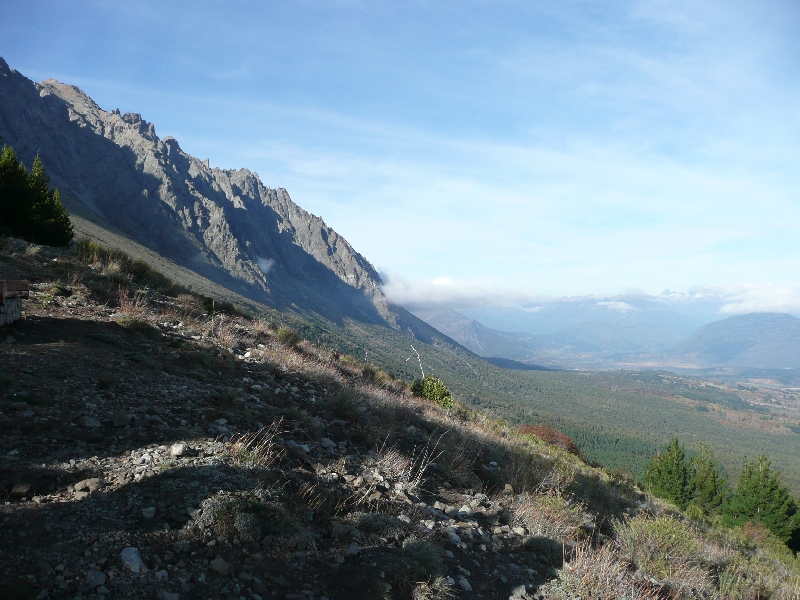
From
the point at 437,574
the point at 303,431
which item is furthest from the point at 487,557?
the point at 303,431

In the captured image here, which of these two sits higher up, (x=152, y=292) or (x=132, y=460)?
(x=152, y=292)

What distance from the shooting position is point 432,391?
21.5m

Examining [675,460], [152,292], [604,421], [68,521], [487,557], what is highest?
[152,292]

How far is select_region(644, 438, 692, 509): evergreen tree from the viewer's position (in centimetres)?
4788

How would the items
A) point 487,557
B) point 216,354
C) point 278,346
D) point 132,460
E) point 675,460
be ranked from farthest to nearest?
point 675,460
point 278,346
point 216,354
point 487,557
point 132,460

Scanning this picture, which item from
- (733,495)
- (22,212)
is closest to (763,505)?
(733,495)

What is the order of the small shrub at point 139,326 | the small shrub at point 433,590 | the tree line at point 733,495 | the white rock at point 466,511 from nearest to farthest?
the small shrub at point 433,590 < the white rock at point 466,511 < the small shrub at point 139,326 < the tree line at point 733,495

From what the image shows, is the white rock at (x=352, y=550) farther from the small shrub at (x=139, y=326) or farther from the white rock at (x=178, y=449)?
the small shrub at (x=139, y=326)

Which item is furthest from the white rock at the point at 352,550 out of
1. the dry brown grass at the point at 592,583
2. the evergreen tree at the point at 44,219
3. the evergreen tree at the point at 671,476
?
the evergreen tree at the point at 671,476

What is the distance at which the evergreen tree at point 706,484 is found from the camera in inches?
1853

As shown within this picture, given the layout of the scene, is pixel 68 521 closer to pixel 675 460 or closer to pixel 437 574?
pixel 437 574

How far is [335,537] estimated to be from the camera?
16.5 ft

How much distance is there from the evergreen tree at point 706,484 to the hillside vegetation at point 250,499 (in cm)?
4737

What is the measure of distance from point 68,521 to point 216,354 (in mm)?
6650
